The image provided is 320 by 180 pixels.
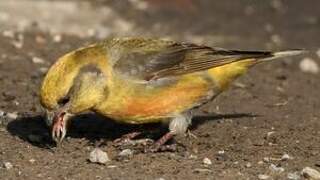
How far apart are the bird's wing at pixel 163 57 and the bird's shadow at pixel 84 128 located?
0.75 m

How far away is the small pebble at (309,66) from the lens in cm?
1129

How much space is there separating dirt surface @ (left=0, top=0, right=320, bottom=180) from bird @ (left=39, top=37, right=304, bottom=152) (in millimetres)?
342

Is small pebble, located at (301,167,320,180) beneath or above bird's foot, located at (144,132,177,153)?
beneath

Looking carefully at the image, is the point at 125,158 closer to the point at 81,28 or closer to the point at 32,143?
the point at 32,143

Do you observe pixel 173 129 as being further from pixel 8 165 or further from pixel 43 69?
pixel 43 69

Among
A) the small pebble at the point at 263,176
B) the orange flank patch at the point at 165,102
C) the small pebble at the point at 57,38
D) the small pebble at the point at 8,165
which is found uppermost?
the small pebble at the point at 57,38

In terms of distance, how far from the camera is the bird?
21.4 ft

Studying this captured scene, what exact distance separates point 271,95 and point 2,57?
3.30 meters

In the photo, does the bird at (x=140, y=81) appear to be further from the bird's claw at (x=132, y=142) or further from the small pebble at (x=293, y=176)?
the small pebble at (x=293, y=176)

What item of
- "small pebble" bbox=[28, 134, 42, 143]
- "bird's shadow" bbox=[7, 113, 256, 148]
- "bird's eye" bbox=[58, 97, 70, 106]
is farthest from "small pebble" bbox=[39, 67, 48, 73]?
"bird's eye" bbox=[58, 97, 70, 106]

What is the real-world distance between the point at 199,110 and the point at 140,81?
1.76m

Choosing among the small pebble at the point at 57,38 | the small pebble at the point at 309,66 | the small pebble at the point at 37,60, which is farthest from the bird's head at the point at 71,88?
the small pebble at the point at 57,38

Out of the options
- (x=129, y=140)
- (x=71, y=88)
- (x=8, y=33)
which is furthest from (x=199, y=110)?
(x=8, y=33)

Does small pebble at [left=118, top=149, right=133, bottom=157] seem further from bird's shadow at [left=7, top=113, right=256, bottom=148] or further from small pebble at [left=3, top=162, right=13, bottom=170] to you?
small pebble at [left=3, top=162, right=13, bottom=170]
